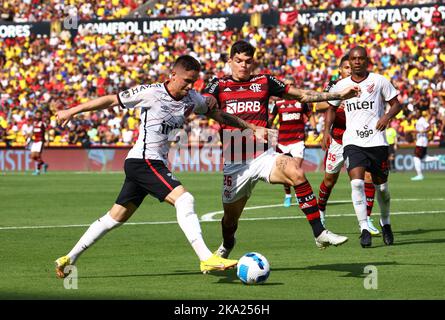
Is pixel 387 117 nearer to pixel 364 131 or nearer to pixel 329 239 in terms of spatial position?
pixel 364 131

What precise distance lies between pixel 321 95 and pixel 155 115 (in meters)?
2.15

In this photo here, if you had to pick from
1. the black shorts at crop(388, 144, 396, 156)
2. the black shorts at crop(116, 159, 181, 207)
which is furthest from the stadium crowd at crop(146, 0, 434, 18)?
the black shorts at crop(116, 159, 181, 207)

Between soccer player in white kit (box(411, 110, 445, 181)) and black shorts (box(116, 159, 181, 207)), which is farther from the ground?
black shorts (box(116, 159, 181, 207))

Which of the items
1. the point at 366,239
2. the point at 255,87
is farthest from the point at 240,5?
the point at 255,87

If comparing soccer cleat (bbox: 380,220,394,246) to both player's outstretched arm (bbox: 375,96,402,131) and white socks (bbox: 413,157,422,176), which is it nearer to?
player's outstretched arm (bbox: 375,96,402,131)

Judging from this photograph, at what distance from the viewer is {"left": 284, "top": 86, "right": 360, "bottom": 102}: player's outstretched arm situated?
1137 cm

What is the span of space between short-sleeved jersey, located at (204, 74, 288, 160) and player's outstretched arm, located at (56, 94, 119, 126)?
1756 mm

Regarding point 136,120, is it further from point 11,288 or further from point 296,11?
point 11,288

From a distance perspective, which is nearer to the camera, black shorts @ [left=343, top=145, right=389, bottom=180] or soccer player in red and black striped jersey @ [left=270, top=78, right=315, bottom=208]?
black shorts @ [left=343, top=145, right=389, bottom=180]

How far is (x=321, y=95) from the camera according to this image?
11.6 m

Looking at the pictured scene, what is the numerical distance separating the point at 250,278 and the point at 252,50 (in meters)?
3.18

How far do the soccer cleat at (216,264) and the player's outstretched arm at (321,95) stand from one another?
260cm

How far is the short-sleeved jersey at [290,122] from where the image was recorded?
822 inches

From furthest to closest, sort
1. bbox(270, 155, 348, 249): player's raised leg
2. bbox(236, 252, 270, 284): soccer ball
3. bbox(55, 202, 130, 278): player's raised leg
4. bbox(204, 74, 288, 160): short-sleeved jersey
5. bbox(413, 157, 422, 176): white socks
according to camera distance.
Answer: bbox(413, 157, 422, 176): white socks, bbox(204, 74, 288, 160): short-sleeved jersey, bbox(270, 155, 348, 249): player's raised leg, bbox(55, 202, 130, 278): player's raised leg, bbox(236, 252, 270, 284): soccer ball
